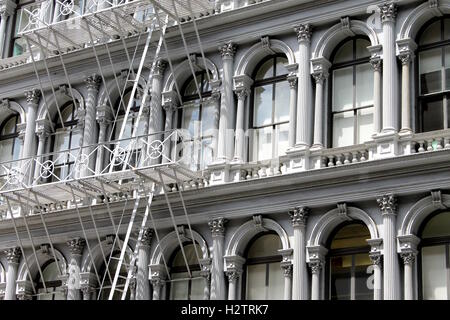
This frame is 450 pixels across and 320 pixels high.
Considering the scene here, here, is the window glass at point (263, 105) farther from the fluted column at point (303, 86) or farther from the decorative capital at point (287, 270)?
the decorative capital at point (287, 270)

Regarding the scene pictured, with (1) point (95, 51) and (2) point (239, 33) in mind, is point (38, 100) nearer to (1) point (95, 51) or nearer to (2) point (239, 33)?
(1) point (95, 51)

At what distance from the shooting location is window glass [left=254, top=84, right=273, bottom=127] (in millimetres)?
25172

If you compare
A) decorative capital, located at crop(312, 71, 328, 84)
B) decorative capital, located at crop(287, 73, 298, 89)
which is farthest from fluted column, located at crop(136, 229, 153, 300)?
decorative capital, located at crop(312, 71, 328, 84)

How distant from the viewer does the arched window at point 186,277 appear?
24.6 meters

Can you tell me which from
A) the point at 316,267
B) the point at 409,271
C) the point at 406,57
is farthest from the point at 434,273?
the point at 406,57

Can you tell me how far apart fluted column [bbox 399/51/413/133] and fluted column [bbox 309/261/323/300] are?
333 centimetres

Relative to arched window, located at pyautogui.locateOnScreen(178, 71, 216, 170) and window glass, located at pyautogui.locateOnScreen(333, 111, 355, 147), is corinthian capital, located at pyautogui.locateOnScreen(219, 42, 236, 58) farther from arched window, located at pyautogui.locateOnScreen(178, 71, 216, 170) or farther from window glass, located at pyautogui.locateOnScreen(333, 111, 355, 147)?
window glass, located at pyautogui.locateOnScreen(333, 111, 355, 147)

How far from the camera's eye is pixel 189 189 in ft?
81.1

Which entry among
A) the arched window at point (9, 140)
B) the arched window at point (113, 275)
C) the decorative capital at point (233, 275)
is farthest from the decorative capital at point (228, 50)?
the arched window at point (9, 140)

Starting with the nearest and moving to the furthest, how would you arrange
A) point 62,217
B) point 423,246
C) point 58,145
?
1. point 423,246
2. point 62,217
3. point 58,145

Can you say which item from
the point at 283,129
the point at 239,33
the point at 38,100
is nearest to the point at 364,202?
the point at 283,129
